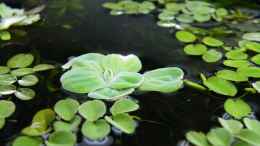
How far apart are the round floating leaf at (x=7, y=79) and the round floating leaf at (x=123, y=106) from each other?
27cm

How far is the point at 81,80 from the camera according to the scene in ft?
3.02

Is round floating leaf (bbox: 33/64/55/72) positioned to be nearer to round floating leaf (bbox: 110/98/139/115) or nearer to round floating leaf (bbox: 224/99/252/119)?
round floating leaf (bbox: 110/98/139/115)

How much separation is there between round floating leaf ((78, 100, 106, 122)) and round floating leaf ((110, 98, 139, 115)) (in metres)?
0.02

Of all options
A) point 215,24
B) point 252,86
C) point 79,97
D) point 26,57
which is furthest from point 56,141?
point 215,24

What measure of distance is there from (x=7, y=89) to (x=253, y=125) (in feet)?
1.82

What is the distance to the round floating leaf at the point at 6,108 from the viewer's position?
2.76 feet

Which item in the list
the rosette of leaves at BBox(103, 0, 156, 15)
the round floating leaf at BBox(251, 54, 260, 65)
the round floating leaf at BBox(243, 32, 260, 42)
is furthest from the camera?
the rosette of leaves at BBox(103, 0, 156, 15)

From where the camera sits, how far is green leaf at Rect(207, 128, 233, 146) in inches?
29.5

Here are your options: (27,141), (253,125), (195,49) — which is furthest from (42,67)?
(253,125)

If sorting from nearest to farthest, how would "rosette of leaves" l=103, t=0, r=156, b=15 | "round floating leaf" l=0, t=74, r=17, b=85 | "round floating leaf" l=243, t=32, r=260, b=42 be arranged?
"round floating leaf" l=0, t=74, r=17, b=85 → "round floating leaf" l=243, t=32, r=260, b=42 → "rosette of leaves" l=103, t=0, r=156, b=15

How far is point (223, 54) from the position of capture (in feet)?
3.64

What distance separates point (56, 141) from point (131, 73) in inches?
10.7

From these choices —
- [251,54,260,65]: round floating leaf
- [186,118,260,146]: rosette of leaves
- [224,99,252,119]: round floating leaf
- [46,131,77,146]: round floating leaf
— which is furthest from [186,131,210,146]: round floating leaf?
[251,54,260,65]: round floating leaf

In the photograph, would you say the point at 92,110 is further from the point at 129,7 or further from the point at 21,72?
the point at 129,7
